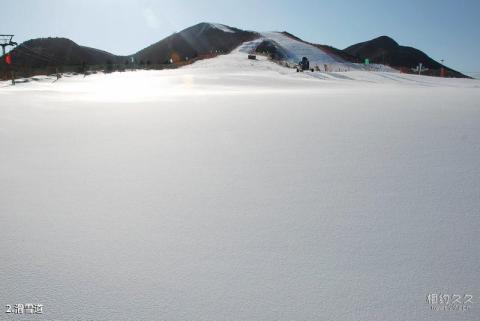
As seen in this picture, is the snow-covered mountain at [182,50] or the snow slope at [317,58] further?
the snow-covered mountain at [182,50]

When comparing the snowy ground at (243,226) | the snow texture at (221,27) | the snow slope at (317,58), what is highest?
the snow texture at (221,27)

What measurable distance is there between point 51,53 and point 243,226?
53.1 meters

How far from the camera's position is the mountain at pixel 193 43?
4666 cm

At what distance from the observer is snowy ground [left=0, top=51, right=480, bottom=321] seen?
1.03 meters

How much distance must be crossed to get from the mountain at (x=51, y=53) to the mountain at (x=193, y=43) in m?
5.66

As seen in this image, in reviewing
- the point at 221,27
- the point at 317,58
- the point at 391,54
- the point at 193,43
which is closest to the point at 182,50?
the point at 193,43

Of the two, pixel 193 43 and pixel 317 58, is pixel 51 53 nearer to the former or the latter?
pixel 193 43

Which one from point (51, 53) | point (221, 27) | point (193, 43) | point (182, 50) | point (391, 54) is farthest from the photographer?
point (391, 54)

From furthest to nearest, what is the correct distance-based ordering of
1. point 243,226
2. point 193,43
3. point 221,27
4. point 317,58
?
point 221,27 → point 193,43 → point 317,58 → point 243,226

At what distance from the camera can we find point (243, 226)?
1.45 m

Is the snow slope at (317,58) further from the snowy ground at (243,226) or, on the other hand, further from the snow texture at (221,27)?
the snowy ground at (243,226)

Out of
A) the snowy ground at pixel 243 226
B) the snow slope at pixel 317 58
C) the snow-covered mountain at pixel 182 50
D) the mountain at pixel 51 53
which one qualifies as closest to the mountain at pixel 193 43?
the snow-covered mountain at pixel 182 50

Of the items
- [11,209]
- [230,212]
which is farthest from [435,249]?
[11,209]

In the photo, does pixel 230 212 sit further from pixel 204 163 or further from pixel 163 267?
pixel 204 163
